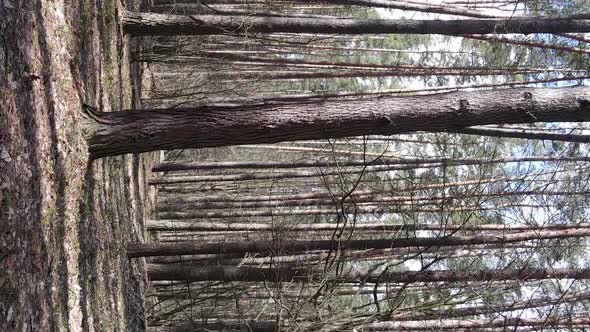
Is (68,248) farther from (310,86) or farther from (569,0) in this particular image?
(310,86)

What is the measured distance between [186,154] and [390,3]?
8.13m

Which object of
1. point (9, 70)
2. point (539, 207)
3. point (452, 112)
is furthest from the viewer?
point (539, 207)

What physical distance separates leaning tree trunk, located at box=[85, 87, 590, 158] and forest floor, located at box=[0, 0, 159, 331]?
532 millimetres

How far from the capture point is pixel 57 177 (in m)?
3.88

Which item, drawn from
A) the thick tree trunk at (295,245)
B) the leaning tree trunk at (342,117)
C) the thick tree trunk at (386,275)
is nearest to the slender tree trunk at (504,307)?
the thick tree trunk at (386,275)

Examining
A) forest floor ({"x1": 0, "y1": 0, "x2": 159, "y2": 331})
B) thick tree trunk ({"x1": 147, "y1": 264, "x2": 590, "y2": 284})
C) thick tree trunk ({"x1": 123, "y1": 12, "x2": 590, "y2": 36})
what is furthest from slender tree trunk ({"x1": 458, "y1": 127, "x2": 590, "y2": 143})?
forest floor ({"x1": 0, "y1": 0, "x2": 159, "y2": 331})

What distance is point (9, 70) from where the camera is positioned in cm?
319

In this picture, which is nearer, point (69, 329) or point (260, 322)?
point (69, 329)

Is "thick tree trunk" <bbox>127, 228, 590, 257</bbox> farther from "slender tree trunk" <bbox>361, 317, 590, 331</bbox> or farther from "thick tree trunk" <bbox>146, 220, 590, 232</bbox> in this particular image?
"slender tree trunk" <bbox>361, 317, 590, 331</bbox>

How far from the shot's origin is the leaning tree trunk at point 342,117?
3592mm

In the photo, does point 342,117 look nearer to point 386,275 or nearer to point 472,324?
point 386,275

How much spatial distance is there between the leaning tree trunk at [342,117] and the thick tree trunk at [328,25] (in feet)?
6.90

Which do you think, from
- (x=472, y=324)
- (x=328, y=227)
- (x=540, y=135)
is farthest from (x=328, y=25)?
(x=472, y=324)

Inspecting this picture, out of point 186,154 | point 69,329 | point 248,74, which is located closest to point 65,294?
point 69,329
